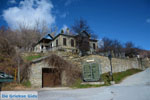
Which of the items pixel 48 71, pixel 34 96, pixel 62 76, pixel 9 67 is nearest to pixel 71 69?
pixel 62 76

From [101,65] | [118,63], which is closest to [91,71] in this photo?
[101,65]

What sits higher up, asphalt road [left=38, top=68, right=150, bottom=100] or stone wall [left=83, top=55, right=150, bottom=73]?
stone wall [left=83, top=55, right=150, bottom=73]

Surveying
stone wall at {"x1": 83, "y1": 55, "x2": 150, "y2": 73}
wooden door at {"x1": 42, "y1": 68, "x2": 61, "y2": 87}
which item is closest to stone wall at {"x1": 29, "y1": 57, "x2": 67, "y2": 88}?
wooden door at {"x1": 42, "y1": 68, "x2": 61, "y2": 87}

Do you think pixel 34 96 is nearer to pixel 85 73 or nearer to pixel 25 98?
pixel 25 98

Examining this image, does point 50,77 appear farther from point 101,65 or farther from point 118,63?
point 118,63

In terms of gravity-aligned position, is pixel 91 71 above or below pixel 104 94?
above

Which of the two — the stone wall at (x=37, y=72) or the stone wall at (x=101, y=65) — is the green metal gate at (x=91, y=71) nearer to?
the stone wall at (x=101, y=65)

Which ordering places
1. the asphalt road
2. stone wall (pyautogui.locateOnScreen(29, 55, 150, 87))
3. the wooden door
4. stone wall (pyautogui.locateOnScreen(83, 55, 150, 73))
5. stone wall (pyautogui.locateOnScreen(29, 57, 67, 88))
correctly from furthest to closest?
stone wall (pyautogui.locateOnScreen(83, 55, 150, 73))
the wooden door
stone wall (pyautogui.locateOnScreen(29, 55, 150, 87))
stone wall (pyautogui.locateOnScreen(29, 57, 67, 88))
the asphalt road

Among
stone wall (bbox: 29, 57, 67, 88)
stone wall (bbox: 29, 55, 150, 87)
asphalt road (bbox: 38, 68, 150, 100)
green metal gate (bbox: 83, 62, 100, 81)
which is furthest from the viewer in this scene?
green metal gate (bbox: 83, 62, 100, 81)

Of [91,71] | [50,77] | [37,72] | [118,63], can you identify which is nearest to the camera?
[37,72]

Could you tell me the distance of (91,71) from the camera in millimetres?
15297

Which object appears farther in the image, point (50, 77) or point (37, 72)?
point (50, 77)

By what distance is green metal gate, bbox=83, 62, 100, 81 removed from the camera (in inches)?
588

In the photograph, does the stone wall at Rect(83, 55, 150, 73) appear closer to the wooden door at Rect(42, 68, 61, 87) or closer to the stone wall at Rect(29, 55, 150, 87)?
the stone wall at Rect(29, 55, 150, 87)
